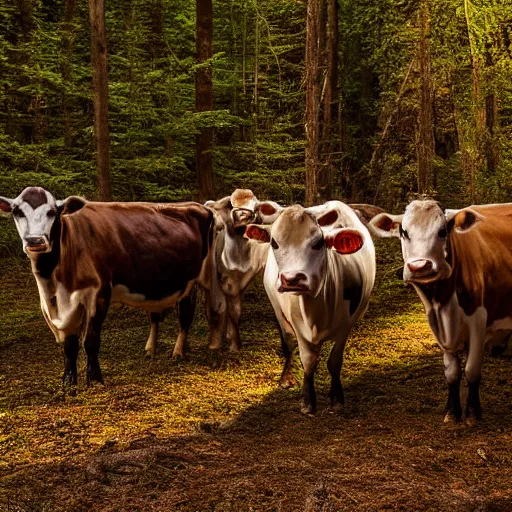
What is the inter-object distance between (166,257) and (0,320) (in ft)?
12.3

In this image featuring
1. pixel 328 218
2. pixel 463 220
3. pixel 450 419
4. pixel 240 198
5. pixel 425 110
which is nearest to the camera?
pixel 463 220

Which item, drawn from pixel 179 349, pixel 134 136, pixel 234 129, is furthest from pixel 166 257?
pixel 234 129

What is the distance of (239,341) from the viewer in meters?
8.45

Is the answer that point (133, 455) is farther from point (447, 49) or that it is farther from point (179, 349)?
point (447, 49)

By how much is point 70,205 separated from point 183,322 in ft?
7.76

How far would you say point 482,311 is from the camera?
538cm

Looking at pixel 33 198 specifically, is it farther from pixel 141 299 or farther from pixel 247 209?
pixel 247 209

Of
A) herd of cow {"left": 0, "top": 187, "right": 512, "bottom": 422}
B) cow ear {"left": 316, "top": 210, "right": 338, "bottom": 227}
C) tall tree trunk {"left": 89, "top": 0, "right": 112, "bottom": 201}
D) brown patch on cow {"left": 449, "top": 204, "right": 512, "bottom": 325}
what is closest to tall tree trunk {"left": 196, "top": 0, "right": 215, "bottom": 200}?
tall tree trunk {"left": 89, "top": 0, "right": 112, "bottom": 201}

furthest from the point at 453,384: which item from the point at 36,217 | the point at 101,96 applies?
the point at 101,96

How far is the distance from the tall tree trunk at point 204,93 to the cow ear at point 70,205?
844 centimetres

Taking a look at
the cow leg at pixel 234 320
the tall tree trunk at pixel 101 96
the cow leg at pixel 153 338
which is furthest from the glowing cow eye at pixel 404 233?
the tall tree trunk at pixel 101 96

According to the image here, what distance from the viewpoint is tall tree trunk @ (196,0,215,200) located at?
14.9 meters

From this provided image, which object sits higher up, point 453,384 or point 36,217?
point 36,217

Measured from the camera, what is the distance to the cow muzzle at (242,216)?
837 cm
